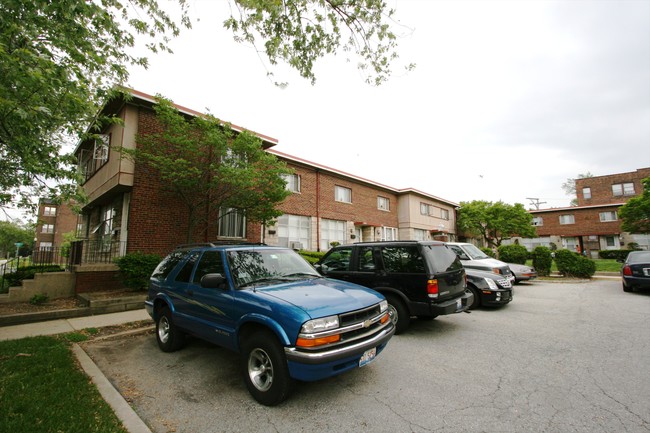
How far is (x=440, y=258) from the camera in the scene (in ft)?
19.6

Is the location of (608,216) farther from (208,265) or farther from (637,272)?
(208,265)

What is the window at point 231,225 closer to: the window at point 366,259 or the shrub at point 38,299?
the shrub at point 38,299

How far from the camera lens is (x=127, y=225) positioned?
1050 centimetres

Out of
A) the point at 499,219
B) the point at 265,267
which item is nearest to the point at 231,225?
the point at 265,267

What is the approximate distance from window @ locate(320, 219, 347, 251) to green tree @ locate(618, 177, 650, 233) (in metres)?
22.8

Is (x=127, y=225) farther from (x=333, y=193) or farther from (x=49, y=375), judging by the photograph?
(x=333, y=193)

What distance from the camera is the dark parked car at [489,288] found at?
25.8 ft

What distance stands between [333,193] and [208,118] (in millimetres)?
10744

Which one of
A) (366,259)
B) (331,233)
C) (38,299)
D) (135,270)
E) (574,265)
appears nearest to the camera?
(366,259)

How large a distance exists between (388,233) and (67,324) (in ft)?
69.3

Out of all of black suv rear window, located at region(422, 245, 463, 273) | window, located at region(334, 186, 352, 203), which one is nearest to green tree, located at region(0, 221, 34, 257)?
window, located at region(334, 186, 352, 203)

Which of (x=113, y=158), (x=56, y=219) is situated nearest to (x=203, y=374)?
(x=113, y=158)

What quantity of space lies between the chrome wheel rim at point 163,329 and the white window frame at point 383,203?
66.1 feet

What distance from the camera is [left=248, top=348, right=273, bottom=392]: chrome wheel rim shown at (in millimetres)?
3314
